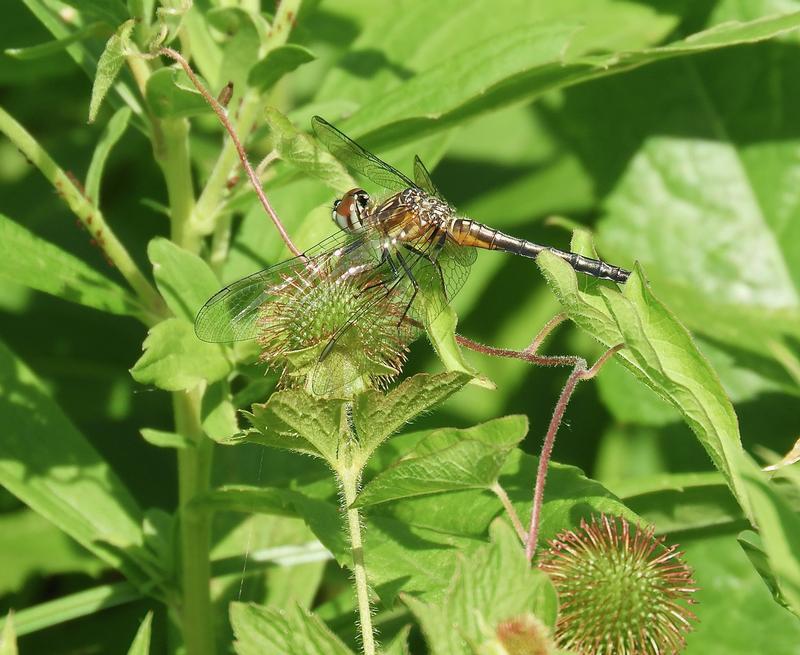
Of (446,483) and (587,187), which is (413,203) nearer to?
(446,483)

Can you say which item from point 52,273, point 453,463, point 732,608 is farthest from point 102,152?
point 732,608

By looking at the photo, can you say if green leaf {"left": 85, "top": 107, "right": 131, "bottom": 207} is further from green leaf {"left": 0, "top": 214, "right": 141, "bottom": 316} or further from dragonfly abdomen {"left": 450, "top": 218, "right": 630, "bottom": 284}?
dragonfly abdomen {"left": 450, "top": 218, "right": 630, "bottom": 284}

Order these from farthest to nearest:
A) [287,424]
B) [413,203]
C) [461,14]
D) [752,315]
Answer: [752,315] → [461,14] → [413,203] → [287,424]

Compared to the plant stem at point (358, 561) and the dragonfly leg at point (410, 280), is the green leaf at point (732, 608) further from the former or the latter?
the plant stem at point (358, 561)

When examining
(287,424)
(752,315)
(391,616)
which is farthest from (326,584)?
(287,424)

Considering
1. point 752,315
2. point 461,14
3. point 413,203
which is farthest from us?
point 752,315

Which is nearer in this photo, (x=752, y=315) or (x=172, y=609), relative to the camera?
(x=172, y=609)

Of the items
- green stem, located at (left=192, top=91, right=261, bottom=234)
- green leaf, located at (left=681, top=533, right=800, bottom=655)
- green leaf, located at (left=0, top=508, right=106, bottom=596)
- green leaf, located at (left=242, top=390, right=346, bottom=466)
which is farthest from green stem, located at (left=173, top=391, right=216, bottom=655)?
green leaf, located at (left=681, top=533, right=800, bottom=655)
